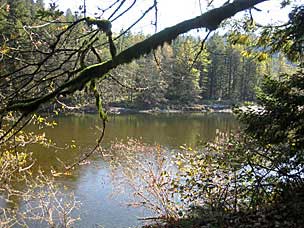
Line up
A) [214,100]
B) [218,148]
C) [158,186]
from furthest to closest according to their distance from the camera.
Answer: [214,100], [158,186], [218,148]

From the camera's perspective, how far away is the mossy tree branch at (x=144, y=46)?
9.00 ft

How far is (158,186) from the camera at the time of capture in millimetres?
8055

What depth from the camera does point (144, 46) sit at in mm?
2879

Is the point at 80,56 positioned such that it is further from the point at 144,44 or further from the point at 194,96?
the point at 194,96

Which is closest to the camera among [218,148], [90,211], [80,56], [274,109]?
[80,56]

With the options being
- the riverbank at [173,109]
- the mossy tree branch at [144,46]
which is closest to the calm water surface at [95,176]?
the mossy tree branch at [144,46]

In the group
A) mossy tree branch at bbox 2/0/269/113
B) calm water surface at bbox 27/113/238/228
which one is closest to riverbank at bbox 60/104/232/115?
calm water surface at bbox 27/113/238/228

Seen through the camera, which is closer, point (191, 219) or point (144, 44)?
point (144, 44)

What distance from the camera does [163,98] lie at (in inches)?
2157

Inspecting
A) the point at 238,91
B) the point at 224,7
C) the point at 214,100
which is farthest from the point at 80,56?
the point at 238,91

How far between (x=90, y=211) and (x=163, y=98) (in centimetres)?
4319

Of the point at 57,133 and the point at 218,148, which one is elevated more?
the point at 218,148

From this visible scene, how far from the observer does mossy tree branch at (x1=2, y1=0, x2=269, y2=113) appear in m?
2.74

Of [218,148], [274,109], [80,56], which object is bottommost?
[218,148]
